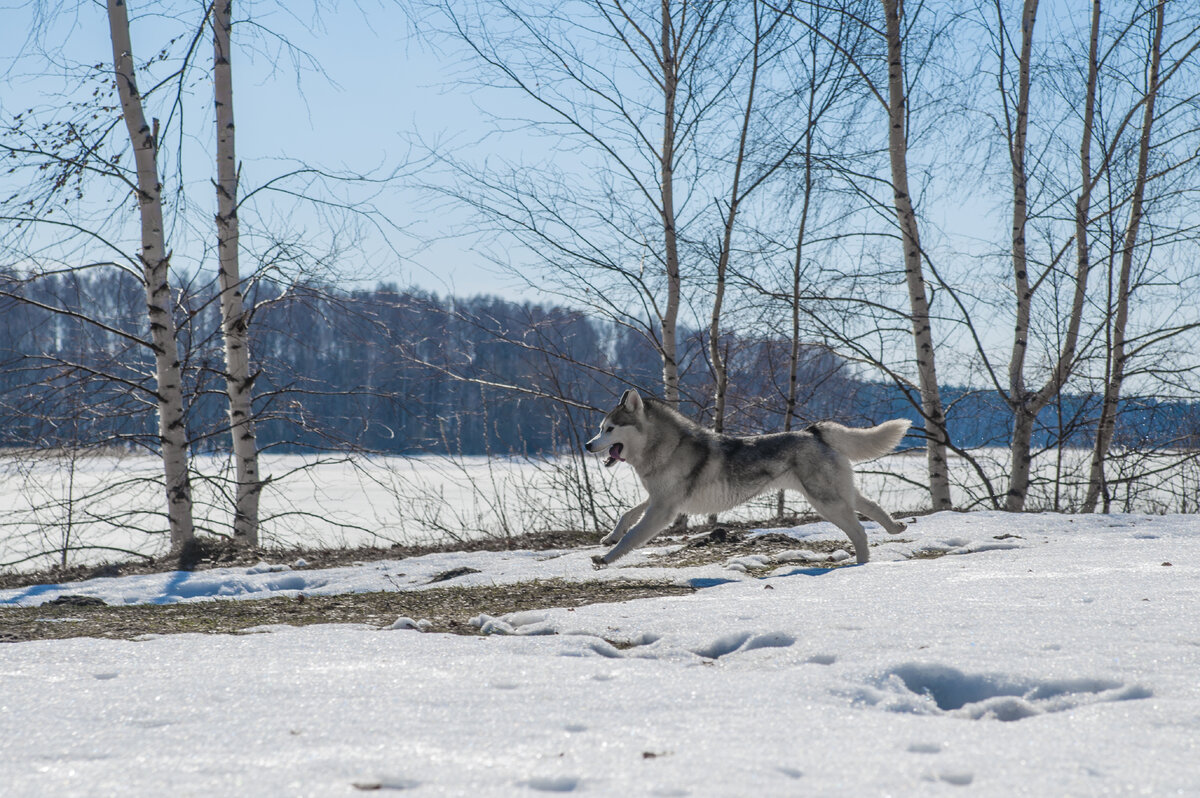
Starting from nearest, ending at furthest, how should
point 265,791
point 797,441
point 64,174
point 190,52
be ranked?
point 265,791, point 797,441, point 64,174, point 190,52

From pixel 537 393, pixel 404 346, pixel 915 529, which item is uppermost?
pixel 404 346

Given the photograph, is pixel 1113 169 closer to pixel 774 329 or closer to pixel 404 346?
pixel 774 329

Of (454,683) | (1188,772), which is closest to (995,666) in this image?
(1188,772)

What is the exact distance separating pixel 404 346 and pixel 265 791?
818cm

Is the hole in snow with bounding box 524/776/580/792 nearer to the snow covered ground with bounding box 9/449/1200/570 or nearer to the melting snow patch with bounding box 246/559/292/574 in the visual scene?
the melting snow patch with bounding box 246/559/292/574

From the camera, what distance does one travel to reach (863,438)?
7.29 meters

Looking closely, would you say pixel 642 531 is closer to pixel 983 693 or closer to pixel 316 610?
pixel 316 610

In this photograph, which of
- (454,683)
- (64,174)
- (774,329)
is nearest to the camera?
(454,683)

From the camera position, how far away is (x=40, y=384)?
8.35 metres

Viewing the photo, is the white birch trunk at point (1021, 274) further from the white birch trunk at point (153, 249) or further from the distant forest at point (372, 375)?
the white birch trunk at point (153, 249)

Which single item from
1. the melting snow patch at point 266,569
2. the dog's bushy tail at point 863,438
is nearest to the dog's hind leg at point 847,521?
the dog's bushy tail at point 863,438

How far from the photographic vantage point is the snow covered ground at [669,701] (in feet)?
6.31

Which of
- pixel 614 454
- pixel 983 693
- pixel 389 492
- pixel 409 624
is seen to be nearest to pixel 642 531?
pixel 614 454

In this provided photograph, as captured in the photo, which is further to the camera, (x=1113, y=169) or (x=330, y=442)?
(x=1113, y=169)
